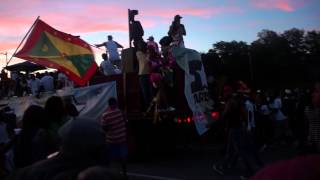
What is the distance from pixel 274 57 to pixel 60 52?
52099mm

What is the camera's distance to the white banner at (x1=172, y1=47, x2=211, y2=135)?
16.3 metres

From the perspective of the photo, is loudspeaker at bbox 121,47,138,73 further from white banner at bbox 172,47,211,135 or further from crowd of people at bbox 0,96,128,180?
crowd of people at bbox 0,96,128,180

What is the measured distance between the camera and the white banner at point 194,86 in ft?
53.4

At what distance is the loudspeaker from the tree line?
39502mm

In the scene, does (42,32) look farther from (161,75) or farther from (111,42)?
(111,42)

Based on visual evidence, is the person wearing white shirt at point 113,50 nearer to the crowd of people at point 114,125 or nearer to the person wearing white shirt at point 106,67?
the crowd of people at point 114,125

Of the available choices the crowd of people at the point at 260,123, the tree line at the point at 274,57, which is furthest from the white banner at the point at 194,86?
the tree line at the point at 274,57

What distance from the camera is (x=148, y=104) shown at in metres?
16.0

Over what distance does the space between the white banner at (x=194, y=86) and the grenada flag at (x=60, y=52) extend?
290cm

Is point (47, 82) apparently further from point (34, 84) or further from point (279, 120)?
point (279, 120)

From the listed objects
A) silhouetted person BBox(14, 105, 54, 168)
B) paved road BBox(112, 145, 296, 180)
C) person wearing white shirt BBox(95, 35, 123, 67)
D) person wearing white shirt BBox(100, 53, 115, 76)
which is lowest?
paved road BBox(112, 145, 296, 180)

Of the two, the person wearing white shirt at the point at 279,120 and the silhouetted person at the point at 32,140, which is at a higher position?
the silhouetted person at the point at 32,140

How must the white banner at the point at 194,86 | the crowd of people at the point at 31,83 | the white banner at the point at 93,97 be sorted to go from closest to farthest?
the white banner at the point at 93,97 → the white banner at the point at 194,86 → the crowd of people at the point at 31,83

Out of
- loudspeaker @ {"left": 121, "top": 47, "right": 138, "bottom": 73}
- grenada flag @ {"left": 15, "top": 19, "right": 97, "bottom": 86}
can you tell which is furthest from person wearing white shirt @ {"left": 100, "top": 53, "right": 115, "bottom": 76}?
grenada flag @ {"left": 15, "top": 19, "right": 97, "bottom": 86}
